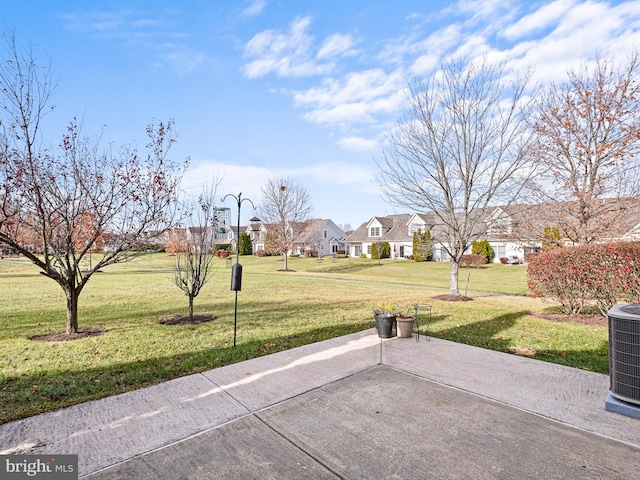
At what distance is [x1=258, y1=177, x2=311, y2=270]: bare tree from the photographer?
109 feet

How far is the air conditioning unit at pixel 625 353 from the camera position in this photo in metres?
3.53

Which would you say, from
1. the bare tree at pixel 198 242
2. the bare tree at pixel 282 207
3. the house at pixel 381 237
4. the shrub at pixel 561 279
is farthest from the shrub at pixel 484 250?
the bare tree at pixel 198 242

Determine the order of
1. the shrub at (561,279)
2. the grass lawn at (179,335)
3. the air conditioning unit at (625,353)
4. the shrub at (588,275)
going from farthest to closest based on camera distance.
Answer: the shrub at (561,279), the shrub at (588,275), the grass lawn at (179,335), the air conditioning unit at (625,353)

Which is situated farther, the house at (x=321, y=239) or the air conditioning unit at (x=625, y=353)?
the house at (x=321, y=239)

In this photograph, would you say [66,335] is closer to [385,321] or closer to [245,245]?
[385,321]

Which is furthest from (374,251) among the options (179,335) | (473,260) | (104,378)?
(104,378)

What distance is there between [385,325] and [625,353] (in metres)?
3.90

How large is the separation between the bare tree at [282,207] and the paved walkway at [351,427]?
27995 millimetres

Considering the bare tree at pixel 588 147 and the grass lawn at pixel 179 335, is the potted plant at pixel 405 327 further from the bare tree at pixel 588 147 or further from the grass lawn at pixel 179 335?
the bare tree at pixel 588 147

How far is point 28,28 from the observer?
6859mm

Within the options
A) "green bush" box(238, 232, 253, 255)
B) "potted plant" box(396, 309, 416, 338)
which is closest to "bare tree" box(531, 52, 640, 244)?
"potted plant" box(396, 309, 416, 338)

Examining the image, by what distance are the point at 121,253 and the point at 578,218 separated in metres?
15.1

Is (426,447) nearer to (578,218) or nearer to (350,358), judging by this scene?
(350,358)

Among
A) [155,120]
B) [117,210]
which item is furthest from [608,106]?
[117,210]
